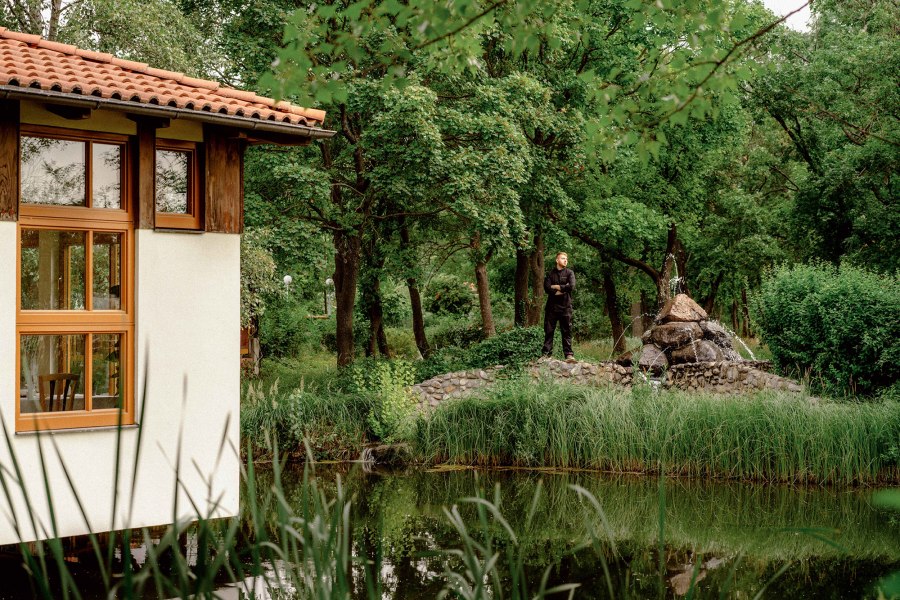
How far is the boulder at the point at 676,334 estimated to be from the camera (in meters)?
18.0

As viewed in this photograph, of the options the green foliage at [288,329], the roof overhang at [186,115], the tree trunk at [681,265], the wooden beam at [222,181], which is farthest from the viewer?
the tree trunk at [681,265]

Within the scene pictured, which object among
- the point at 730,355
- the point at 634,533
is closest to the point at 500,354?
the point at 730,355

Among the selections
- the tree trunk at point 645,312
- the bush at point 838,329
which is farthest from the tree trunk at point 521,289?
the tree trunk at point 645,312

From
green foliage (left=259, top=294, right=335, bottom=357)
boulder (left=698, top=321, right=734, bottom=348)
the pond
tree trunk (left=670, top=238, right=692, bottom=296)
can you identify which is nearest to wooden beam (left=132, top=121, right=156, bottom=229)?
the pond

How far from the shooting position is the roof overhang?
24.9 feet

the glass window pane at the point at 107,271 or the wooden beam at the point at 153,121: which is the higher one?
the wooden beam at the point at 153,121

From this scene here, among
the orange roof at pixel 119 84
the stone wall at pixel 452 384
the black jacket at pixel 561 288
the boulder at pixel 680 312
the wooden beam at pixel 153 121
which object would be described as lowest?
the stone wall at pixel 452 384

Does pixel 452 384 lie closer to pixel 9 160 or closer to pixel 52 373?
pixel 52 373

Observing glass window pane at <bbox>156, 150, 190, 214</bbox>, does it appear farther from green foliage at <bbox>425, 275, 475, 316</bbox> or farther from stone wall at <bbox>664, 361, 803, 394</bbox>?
green foliage at <bbox>425, 275, 475, 316</bbox>

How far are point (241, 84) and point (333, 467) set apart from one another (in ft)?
26.8

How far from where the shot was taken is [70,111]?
8.15m

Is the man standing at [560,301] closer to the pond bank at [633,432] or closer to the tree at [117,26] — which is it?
the pond bank at [633,432]

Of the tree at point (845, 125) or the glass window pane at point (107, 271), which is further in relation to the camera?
the tree at point (845, 125)

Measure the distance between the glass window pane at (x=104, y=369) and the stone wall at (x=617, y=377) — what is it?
8.53 m
